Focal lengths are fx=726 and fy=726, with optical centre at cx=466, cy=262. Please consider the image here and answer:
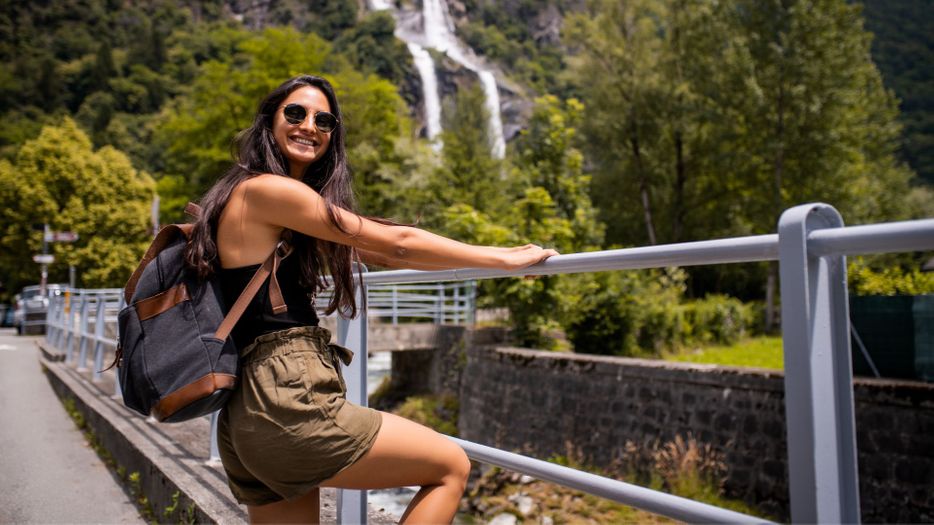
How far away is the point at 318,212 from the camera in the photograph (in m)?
1.69

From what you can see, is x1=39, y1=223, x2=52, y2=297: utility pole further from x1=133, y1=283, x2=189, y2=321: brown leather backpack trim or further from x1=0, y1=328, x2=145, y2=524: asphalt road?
x1=133, y1=283, x2=189, y2=321: brown leather backpack trim

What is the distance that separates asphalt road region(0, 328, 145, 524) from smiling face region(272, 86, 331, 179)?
106 inches

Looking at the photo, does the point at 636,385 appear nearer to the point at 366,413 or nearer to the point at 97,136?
the point at 366,413

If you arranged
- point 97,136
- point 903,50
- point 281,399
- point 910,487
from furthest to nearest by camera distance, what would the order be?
1. point 97,136
2. point 903,50
3. point 910,487
4. point 281,399

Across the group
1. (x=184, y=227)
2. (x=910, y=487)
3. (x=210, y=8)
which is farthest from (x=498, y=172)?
(x=210, y=8)

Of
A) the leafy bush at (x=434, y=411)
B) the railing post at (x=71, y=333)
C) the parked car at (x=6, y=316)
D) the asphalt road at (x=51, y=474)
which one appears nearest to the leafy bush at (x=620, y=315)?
the leafy bush at (x=434, y=411)

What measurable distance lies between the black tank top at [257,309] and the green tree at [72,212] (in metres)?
34.5

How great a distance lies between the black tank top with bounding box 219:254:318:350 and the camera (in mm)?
1688

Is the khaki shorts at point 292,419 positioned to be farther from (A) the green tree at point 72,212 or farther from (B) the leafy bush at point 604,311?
(A) the green tree at point 72,212

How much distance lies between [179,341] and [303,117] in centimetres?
68

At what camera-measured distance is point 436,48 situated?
69.7 m

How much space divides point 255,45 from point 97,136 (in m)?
48.2

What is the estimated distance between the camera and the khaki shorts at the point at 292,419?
157 cm

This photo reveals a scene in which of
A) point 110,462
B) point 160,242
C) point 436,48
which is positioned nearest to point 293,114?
point 160,242
